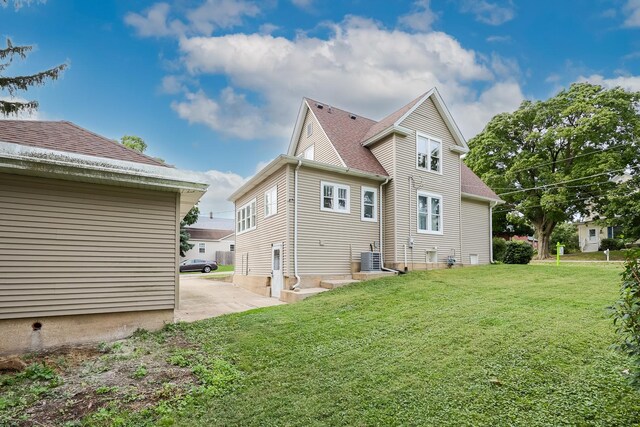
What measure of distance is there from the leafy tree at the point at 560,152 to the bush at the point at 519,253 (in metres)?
10.4

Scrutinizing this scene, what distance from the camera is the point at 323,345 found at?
548 cm

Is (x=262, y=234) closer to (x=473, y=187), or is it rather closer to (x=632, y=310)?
(x=473, y=187)

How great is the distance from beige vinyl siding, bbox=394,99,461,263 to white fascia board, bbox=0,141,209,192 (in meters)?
8.59

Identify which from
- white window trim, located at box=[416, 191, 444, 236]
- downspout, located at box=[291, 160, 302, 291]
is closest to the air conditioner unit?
white window trim, located at box=[416, 191, 444, 236]

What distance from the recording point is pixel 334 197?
12531 mm

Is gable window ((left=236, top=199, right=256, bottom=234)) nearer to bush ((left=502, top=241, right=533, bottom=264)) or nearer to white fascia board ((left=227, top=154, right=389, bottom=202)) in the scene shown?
white fascia board ((left=227, top=154, right=389, bottom=202))

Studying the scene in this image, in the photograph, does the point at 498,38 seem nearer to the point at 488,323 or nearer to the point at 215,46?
the point at 215,46

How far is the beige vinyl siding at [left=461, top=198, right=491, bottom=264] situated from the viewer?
655 inches

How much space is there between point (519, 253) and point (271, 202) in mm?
12700

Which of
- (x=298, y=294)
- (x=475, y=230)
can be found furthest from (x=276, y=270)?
(x=475, y=230)

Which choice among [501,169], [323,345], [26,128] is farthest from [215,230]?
[323,345]

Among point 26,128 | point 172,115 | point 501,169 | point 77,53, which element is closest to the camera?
point 26,128

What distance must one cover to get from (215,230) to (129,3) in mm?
34836

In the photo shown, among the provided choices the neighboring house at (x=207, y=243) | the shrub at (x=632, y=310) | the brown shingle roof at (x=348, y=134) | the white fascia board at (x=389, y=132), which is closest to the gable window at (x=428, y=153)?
the white fascia board at (x=389, y=132)
